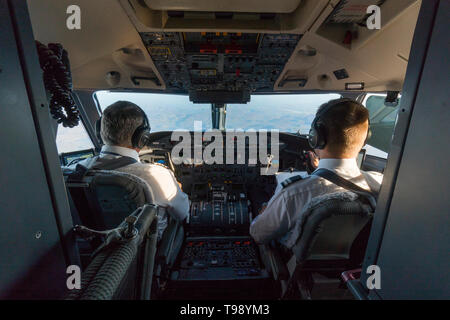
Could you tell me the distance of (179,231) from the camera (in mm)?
1700

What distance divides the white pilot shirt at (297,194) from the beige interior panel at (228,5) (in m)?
1.06

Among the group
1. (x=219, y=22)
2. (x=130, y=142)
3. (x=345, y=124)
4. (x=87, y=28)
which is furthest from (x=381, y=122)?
(x=87, y=28)

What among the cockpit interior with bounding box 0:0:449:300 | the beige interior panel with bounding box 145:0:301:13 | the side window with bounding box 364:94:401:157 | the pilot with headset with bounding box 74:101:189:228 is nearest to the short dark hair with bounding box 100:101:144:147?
the pilot with headset with bounding box 74:101:189:228

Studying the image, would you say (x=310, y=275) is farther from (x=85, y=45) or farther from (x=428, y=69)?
(x=85, y=45)

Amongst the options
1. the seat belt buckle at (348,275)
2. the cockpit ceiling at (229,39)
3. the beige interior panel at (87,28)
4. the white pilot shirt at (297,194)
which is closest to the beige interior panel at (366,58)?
the cockpit ceiling at (229,39)

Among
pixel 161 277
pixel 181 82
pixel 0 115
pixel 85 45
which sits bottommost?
pixel 161 277

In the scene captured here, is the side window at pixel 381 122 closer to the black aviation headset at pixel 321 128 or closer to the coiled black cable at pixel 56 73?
the black aviation headset at pixel 321 128

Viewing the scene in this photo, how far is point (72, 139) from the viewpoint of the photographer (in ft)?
9.15

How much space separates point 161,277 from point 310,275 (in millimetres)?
956

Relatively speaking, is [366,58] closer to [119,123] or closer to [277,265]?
[277,265]

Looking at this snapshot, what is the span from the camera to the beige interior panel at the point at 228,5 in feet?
4.13

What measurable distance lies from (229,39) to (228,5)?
0.42m

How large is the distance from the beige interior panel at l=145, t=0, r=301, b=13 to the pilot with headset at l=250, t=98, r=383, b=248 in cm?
73
